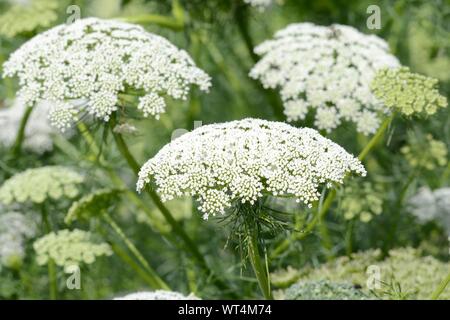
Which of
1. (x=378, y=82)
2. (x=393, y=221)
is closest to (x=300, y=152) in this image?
(x=378, y=82)

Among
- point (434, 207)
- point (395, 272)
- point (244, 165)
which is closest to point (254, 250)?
point (244, 165)

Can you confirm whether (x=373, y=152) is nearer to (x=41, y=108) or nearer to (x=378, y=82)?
(x=378, y=82)

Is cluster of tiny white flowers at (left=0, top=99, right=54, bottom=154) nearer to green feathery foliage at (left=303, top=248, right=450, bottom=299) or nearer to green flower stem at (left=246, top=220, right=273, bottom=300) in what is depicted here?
green feathery foliage at (left=303, top=248, right=450, bottom=299)

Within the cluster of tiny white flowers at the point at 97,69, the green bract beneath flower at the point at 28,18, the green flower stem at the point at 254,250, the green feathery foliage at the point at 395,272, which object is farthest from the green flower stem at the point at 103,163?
the green flower stem at the point at 254,250

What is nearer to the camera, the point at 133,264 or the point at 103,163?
the point at 133,264

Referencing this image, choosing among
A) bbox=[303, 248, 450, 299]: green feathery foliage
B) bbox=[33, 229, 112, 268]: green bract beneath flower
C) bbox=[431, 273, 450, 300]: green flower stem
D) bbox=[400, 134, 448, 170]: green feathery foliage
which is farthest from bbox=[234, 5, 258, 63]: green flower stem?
bbox=[431, 273, 450, 300]: green flower stem

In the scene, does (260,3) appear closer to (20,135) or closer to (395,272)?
(20,135)

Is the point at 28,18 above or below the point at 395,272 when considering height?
above
